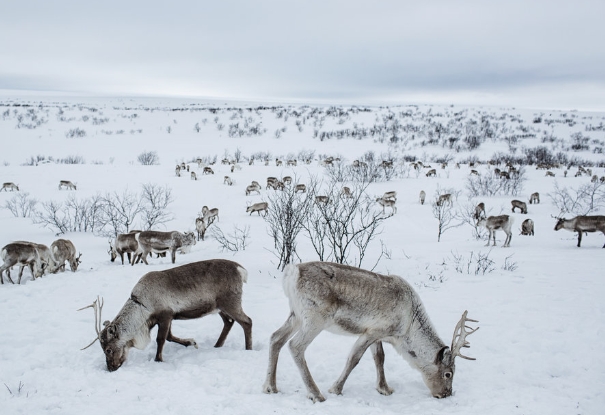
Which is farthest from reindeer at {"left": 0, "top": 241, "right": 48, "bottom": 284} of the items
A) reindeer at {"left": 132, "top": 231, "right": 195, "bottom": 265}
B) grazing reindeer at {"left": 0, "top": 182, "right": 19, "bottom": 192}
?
grazing reindeer at {"left": 0, "top": 182, "right": 19, "bottom": 192}

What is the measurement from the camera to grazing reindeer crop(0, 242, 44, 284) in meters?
9.43

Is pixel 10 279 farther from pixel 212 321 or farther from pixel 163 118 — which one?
pixel 163 118

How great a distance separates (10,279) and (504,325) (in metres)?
10.8

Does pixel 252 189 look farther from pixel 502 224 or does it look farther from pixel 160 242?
pixel 502 224

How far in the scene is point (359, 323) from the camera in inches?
190

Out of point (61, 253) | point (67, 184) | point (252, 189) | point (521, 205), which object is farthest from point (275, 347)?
point (67, 184)

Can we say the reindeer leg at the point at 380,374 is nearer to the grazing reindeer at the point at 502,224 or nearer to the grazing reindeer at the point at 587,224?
the grazing reindeer at the point at 502,224

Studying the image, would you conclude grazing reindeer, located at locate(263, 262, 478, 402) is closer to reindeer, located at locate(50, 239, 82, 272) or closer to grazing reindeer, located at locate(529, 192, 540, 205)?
reindeer, located at locate(50, 239, 82, 272)

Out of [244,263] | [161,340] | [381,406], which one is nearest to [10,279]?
[244,263]

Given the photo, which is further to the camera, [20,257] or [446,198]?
[446,198]

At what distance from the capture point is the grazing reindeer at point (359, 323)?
4.71 m

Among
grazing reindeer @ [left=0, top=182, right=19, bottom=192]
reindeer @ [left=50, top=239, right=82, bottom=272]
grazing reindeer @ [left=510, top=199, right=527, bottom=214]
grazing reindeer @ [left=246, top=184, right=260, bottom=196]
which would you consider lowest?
reindeer @ [left=50, top=239, right=82, bottom=272]

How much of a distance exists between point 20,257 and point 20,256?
2 cm

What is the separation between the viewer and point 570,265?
426 inches
